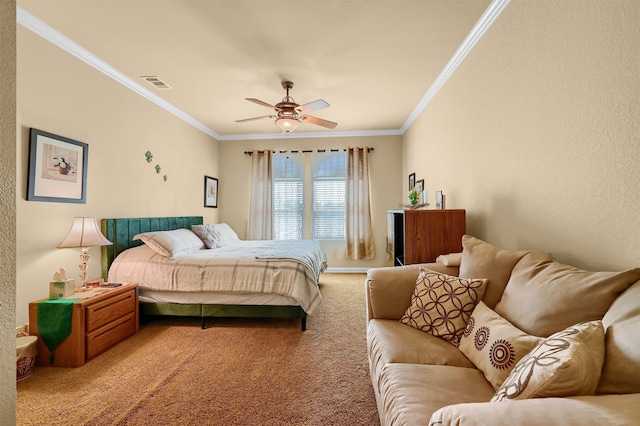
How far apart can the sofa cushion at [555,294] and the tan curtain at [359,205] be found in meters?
3.98

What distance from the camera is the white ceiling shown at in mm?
2191

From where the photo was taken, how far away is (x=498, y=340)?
124 centimetres

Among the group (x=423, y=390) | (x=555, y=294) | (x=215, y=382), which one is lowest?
(x=215, y=382)

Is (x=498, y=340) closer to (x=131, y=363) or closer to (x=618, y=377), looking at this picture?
(x=618, y=377)

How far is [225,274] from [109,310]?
3.23 feet

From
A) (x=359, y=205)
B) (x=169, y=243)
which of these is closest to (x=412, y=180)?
(x=359, y=205)

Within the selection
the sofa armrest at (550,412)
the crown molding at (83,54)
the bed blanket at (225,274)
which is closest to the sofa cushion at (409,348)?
the sofa armrest at (550,412)

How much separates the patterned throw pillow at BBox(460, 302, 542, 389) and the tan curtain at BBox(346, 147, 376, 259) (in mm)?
3958

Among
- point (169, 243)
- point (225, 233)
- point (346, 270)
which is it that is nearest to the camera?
point (169, 243)

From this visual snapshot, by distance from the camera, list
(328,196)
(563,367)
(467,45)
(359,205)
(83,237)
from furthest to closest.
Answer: (328,196) → (359,205) → (467,45) → (83,237) → (563,367)

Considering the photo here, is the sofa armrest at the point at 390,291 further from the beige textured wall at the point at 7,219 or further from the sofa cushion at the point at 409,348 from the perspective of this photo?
the beige textured wall at the point at 7,219

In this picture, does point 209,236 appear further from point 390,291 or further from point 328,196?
point 390,291

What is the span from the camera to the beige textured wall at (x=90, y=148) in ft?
7.50

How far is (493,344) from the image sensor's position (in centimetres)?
125
